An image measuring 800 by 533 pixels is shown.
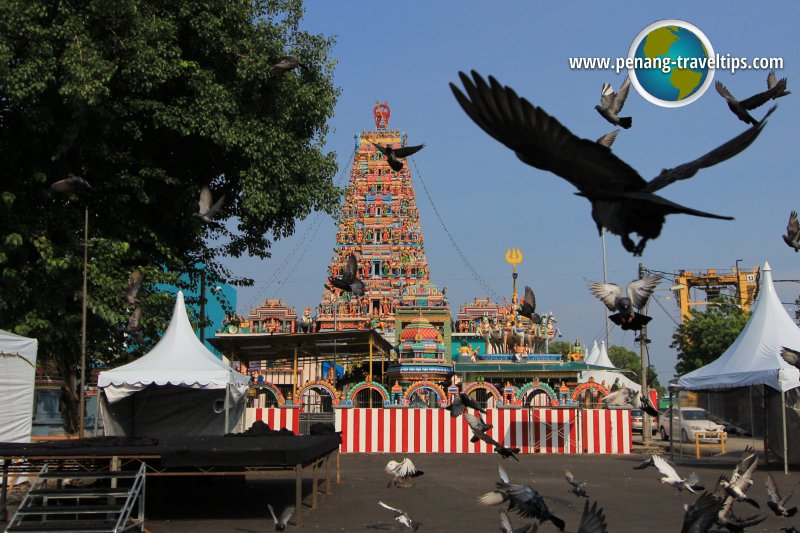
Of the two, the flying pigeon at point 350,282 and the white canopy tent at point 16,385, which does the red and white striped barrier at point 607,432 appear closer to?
the flying pigeon at point 350,282

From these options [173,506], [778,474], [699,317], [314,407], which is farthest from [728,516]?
[699,317]

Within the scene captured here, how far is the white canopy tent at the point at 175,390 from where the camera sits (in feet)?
50.9

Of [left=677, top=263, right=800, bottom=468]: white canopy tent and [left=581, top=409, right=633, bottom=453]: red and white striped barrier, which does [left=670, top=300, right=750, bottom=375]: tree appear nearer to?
[left=581, top=409, right=633, bottom=453]: red and white striped barrier

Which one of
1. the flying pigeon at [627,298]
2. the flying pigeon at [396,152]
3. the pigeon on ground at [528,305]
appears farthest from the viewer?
the pigeon on ground at [528,305]

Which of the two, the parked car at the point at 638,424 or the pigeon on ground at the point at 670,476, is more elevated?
the pigeon on ground at the point at 670,476

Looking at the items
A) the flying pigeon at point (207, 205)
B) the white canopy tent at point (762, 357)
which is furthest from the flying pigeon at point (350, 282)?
the white canopy tent at point (762, 357)

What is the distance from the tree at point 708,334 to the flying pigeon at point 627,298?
4318cm

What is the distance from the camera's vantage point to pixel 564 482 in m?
14.8

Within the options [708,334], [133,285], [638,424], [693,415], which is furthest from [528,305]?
[708,334]

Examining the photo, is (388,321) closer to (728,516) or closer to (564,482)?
(564,482)

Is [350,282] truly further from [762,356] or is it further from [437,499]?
[762,356]

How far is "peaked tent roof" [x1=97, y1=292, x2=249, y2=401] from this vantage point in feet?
50.6

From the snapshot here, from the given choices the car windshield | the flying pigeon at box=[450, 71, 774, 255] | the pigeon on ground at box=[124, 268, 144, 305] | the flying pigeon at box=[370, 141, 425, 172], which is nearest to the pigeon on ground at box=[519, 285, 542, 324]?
the flying pigeon at box=[370, 141, 425, 172]

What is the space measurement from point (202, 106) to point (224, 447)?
8350 millimetres
